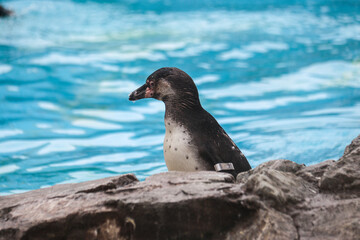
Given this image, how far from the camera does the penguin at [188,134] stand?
300cm

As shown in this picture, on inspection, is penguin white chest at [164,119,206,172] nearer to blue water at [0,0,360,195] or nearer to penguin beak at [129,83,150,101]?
penguin beak at [129,83,150,101]

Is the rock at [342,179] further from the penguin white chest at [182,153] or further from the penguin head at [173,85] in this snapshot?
the penguin head at [173,85]

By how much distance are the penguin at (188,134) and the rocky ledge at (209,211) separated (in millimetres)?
630

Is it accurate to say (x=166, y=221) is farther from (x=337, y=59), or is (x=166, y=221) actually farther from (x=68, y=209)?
(x=337, y=59)

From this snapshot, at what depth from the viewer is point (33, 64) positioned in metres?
9.25

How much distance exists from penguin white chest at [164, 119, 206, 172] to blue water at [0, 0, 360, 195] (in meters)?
2.27

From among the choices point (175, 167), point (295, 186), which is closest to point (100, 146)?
point (175, 167)

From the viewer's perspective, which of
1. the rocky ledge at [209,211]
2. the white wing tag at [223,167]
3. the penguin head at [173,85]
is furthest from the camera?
the penguin head at [173,85]

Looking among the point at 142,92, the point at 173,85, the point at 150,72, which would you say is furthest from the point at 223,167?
the point at 150,72

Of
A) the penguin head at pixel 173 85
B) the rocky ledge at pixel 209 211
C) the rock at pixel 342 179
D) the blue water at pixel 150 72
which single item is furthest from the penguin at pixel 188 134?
the blue water at pixel 150 72

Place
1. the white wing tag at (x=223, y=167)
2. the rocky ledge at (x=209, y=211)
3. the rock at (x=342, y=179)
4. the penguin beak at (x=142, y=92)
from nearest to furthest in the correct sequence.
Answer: the rocky ledge at (x=209, y=211)
the rock at (x=342, y=179)
the white wing tag at (x=223, y=167)
the penguin beak at (x=142, y=92)

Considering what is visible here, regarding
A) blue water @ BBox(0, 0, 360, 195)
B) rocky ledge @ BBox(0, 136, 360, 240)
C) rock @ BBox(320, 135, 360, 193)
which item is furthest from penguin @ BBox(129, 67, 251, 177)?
blue water @ BBox(0, 0, 360, 195)

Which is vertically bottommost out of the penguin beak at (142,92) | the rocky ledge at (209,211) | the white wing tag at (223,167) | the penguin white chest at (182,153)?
the rocky ledge at (209,211)

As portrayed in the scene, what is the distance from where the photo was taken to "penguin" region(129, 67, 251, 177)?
9.86 feet
